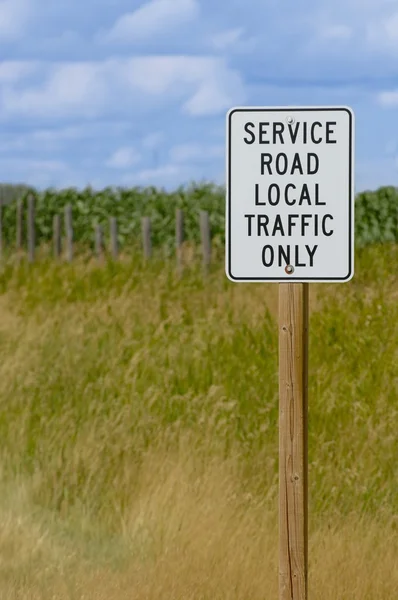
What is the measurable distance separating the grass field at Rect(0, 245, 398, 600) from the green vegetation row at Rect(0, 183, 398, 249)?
38.1 ft

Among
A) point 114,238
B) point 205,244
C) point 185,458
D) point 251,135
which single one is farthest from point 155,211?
point 251,135

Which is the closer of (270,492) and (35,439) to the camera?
(270,492)

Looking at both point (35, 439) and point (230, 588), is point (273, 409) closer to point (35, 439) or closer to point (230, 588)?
point (35, 439)

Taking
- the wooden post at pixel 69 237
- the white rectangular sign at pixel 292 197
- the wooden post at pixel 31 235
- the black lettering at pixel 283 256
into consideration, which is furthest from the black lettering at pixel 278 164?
the wooden post at pixel 31 235

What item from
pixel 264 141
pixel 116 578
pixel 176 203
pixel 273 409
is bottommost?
pixel 116 578

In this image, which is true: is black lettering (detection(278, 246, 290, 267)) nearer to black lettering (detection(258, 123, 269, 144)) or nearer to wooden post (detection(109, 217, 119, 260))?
black lettering (detection(258, 123, 269, 144))

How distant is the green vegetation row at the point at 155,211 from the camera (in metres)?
25.1

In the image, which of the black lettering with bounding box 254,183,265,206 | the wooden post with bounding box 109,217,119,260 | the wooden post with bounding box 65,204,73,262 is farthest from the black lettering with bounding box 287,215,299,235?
the wooden post with bounding box 65,204,73,262

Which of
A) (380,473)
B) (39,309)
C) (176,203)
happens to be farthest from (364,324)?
(176,203)

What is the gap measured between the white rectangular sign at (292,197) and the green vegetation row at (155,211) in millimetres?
17084

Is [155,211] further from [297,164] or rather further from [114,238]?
[297,164]

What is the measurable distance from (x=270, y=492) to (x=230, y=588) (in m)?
1.32

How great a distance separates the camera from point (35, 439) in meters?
7.74

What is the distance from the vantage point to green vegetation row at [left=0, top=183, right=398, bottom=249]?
25109 mm
